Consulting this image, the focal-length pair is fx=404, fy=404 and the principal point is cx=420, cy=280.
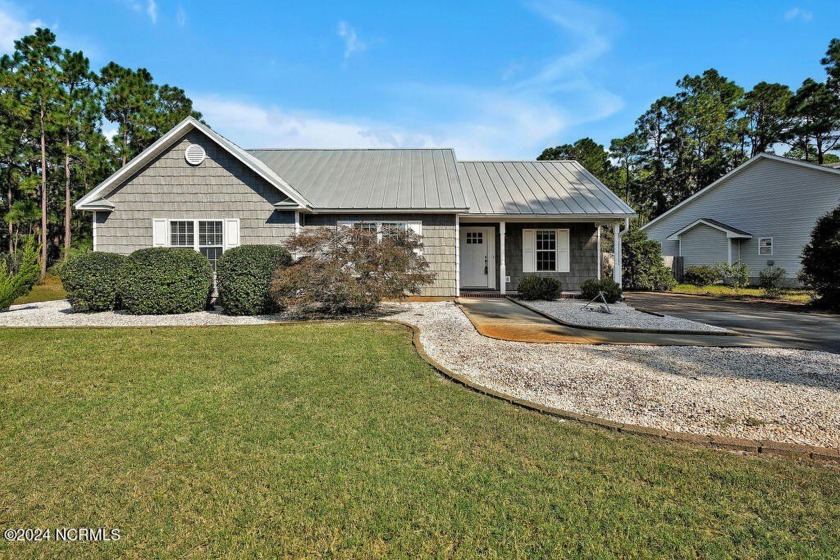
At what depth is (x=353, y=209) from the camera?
42.0 ft

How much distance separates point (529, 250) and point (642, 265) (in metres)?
6.62

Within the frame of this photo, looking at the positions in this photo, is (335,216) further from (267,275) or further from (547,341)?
(547,341)

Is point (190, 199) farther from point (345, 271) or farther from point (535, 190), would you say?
point (535, 190)

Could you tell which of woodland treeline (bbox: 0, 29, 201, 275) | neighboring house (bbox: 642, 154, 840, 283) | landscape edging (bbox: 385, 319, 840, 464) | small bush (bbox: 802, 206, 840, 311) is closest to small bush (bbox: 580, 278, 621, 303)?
small bush (bbox: 802, 206, 840, 311)

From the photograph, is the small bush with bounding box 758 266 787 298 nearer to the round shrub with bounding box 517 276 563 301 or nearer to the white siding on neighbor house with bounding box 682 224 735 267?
the white siding on neighbor house with bounding box 682 224 735 267

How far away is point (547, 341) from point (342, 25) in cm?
1081

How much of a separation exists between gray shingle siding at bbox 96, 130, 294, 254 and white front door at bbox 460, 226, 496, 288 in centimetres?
656

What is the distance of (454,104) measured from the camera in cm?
1617

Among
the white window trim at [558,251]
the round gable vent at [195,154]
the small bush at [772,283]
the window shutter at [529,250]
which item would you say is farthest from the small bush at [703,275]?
the round gable vent at [195,154]

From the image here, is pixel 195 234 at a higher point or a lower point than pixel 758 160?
lower

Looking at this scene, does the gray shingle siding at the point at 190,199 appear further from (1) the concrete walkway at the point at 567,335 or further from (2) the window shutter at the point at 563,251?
(2) the window shutter at the point at 563,251

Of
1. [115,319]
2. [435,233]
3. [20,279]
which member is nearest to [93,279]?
[115,319]

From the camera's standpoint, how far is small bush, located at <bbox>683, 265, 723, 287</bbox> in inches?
827

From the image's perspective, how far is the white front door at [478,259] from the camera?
50.9 feet
